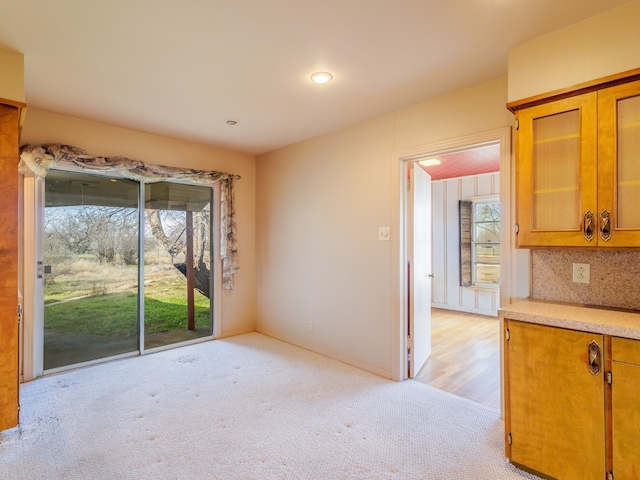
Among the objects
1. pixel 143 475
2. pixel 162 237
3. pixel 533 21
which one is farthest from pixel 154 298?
pixel 533 21

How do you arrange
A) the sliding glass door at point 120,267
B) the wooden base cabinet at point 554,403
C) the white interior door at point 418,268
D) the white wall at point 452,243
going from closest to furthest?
the wooden base cabinet at point 554,403 → the white interior door at point 418,268 → the sliding glass door at point 120,267 → the white wall at point 452,243

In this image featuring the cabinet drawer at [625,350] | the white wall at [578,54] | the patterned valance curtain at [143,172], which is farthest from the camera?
the patterned valance curtain at [143,172]

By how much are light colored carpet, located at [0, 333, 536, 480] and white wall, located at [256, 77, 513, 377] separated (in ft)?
1.72

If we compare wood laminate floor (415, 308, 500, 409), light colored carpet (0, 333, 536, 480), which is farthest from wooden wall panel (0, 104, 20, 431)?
wood laminate floor (415, 308, 500, 409)

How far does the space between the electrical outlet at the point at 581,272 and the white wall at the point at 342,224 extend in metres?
1.11

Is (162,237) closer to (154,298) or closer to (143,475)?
(154,298)

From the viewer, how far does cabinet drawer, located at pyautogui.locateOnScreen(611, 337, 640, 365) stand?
5.02ft

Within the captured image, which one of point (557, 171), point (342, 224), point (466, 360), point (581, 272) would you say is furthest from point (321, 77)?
point (466, 360)

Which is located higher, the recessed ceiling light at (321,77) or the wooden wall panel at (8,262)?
the recessed ceiling light at (321,77)

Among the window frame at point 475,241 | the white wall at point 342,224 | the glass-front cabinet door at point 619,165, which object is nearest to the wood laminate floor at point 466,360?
the white wall at point 342,224

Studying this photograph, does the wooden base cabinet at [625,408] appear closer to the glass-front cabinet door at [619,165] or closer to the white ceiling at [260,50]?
the glass-front cabinet door at [619,165]

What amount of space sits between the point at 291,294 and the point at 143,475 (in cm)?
257

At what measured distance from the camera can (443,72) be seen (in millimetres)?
2441

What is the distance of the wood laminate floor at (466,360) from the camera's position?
299 cm
